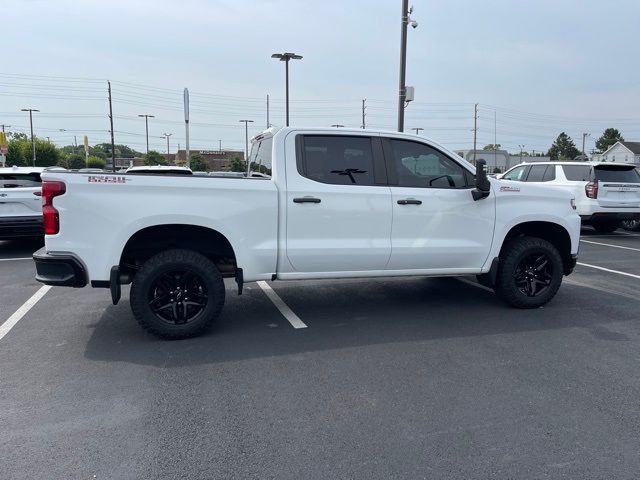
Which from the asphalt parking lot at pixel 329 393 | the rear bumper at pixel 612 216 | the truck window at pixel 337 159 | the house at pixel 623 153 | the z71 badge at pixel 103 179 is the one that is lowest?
the asphalt parking lot at pixel 329 393

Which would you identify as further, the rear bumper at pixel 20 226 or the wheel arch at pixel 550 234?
the rear bumper at pixel 20 226

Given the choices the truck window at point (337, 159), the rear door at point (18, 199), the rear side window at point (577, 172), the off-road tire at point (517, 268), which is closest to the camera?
the truck window at point (337, 159)

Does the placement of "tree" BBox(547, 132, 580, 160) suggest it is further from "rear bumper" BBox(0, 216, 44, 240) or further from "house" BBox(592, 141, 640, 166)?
"rear bumper" BBox(0, 216, 44, 240)

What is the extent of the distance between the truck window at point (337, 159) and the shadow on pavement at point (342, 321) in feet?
5.06

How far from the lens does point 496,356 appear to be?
177 inches

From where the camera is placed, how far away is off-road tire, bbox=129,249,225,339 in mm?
4668

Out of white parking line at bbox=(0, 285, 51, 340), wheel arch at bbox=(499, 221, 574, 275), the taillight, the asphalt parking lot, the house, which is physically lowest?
the asphalt parking lot

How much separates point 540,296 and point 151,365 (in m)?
4.37

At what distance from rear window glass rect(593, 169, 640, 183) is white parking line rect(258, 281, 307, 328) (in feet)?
29.1

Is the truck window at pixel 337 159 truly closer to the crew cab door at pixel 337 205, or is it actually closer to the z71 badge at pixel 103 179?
the crew cab door at pixel 337 205

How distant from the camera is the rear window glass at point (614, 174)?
1187 cm

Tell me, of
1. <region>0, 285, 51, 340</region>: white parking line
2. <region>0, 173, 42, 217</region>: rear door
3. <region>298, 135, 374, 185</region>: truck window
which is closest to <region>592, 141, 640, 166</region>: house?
<region>0, 173, 42, 217</region>: rear door

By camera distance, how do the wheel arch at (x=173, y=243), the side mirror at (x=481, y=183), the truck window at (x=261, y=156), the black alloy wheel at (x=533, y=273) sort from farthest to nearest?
the black alloy wheel at (x=533, y=273) → the truck window at (x=261, y=156) → the side mirror at (x=481, y=183) → the wheel arch at (x=173, y=243)

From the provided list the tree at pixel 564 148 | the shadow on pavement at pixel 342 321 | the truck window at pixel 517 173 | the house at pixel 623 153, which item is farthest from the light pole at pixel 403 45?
the tree at pixel 564 148
